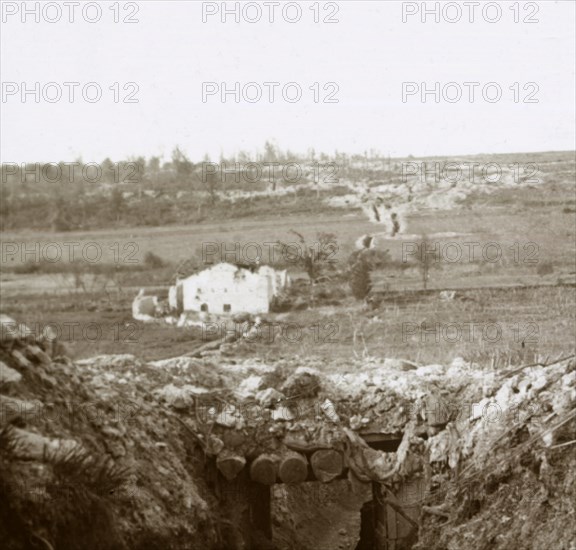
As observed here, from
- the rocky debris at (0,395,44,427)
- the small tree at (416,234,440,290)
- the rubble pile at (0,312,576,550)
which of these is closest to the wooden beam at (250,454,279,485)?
the rubble pile at (0,312,576,550)

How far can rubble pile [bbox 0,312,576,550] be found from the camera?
23.4ft

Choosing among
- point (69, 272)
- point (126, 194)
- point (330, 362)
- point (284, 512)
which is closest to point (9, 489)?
point (284, 512)

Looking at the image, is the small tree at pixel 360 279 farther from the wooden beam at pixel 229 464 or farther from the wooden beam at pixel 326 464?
the wooden beam at pixel 229 464

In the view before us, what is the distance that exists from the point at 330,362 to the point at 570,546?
21.6ft

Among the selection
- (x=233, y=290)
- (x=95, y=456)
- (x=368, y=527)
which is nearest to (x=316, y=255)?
(x=233, y=290)

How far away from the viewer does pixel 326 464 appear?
9.68 metres

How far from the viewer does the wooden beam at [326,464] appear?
9672 mm

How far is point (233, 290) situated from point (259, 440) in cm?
628

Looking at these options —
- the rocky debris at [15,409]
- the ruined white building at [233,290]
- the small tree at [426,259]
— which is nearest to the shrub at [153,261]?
the ruined white building at [233,290]

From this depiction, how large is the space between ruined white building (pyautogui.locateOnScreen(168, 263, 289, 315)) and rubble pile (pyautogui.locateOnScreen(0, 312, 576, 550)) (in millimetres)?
4141

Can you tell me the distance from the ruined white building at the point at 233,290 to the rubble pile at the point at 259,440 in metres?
4.14

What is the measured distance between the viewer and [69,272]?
18297 millimetres

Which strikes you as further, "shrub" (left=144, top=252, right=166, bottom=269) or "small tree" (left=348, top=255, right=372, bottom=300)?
"shrub" (left=144, top=252, right=166, bottom=269)

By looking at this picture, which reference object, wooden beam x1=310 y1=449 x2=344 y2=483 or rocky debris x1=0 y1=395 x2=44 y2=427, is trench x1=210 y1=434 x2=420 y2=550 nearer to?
wooden beam x1=310 y1=449 x2=344 y2=483
